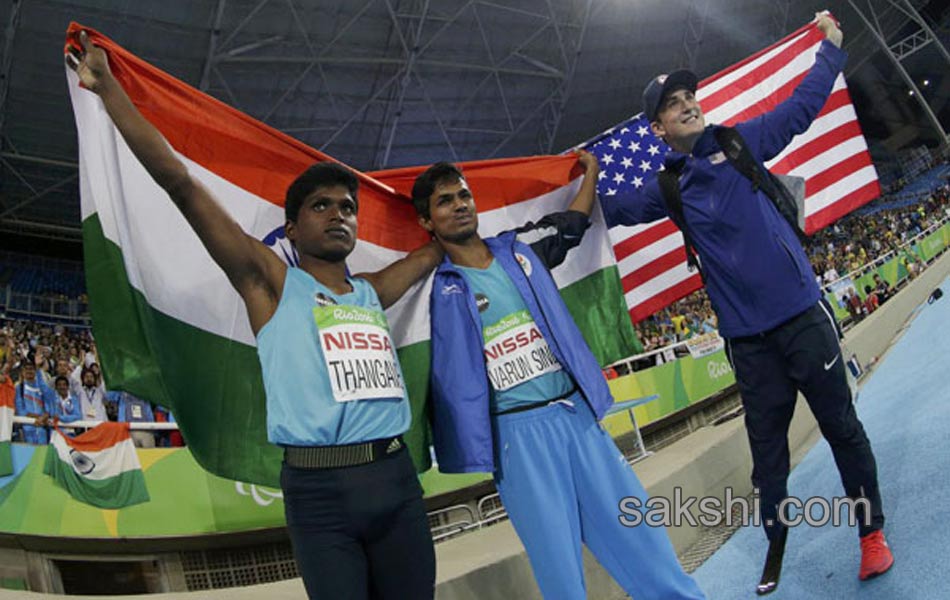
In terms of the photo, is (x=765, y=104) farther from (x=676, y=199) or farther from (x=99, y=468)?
(x=99, y=468)

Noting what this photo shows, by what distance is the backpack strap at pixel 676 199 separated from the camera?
2.49 meters

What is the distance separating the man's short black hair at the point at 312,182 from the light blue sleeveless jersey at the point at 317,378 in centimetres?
23

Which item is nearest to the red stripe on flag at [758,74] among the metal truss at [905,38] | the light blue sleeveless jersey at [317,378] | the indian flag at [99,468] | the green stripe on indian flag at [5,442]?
the light blue sleeveless jersey at [317,378]

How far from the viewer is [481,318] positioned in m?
2.11

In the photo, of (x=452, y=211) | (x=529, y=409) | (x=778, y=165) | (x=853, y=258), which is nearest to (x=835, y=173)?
(x=778, y=165)

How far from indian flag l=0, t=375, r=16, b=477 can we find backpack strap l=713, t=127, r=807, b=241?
459cm

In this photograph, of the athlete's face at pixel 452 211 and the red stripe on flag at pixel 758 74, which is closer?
the athlete's face at pixel 452 211

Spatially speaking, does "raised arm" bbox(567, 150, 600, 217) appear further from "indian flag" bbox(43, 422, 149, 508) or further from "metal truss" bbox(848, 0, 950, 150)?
"metal truss" bbox(848, 0, 950, 150)

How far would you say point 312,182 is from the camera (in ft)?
6.44

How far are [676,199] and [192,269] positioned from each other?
1.73 meters

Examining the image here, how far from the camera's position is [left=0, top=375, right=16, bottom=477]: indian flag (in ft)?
14.0

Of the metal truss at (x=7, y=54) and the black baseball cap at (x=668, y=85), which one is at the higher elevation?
the metal truss at (x=7, y=54)

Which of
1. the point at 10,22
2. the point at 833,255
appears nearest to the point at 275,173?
the point at 10,22

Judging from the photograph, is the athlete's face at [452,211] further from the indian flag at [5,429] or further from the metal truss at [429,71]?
the metal truss at [429,71]
